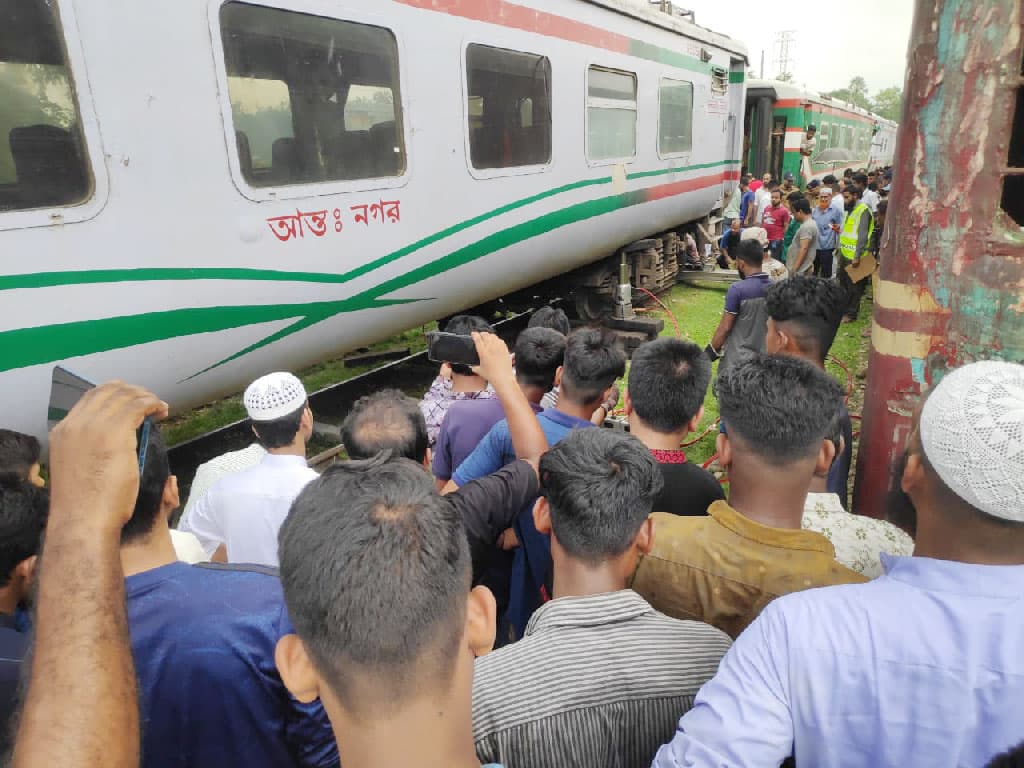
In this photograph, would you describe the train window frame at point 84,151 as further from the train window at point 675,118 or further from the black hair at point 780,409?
the train window at point 675,118

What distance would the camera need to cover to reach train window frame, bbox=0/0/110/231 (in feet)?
8.62

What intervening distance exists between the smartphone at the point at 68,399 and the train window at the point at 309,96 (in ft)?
7.87

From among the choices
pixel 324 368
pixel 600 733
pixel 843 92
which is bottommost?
pixel 324 368

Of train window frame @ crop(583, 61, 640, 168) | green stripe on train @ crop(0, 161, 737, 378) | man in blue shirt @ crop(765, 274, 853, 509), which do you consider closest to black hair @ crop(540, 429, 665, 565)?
man in blue shirt @ crop(765, 274, 853, 509)

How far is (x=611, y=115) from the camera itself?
6.73 m

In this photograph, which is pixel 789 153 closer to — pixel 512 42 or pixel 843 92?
pixel 512 42

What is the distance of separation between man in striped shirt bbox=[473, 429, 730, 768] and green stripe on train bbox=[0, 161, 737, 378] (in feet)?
7.47

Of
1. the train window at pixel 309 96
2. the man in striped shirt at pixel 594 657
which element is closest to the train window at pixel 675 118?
the train window at pixel 309 96

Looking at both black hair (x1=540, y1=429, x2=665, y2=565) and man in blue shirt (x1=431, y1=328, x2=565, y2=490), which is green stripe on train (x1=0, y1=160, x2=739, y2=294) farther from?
black hair (x1=540, y1=429, x2=665, y2=565)

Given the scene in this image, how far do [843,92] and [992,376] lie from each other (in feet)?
331

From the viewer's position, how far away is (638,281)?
922 centimetres

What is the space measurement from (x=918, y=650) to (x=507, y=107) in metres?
4.88

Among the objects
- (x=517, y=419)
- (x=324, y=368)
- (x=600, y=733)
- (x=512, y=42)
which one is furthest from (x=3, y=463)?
(x=324, y=368)

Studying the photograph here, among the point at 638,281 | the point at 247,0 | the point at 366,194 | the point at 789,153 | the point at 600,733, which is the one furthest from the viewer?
the point at 789,153
